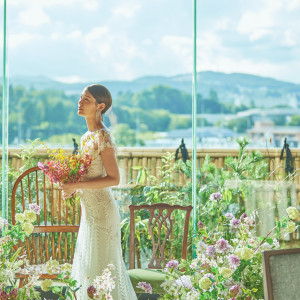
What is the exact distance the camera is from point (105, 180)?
3.22 meters

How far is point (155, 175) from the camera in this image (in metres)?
4.46

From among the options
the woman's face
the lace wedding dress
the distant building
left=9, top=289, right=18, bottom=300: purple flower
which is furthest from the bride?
the distant building

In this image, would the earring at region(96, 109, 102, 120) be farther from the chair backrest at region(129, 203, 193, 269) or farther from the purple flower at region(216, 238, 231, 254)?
the purple flower at region(216, 238, 231, 254)

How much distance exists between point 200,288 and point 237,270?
0.61 feet

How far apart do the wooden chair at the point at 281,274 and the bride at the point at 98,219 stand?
146 centimetres

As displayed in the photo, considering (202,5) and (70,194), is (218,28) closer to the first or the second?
(202,5)

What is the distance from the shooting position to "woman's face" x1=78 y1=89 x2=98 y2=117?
3453mm

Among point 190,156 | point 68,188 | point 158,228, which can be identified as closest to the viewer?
point 68,188

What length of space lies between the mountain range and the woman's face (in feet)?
3.49

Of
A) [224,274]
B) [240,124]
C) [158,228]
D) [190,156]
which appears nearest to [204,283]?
[224,274]

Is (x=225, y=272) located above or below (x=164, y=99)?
below

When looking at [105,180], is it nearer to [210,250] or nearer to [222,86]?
[210,250]

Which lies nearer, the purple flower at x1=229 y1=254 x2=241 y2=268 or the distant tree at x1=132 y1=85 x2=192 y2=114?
the purple flower at x1=229 y1=254 x2=241 y2=268

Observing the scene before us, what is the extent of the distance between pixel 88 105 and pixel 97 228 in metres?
0.74
